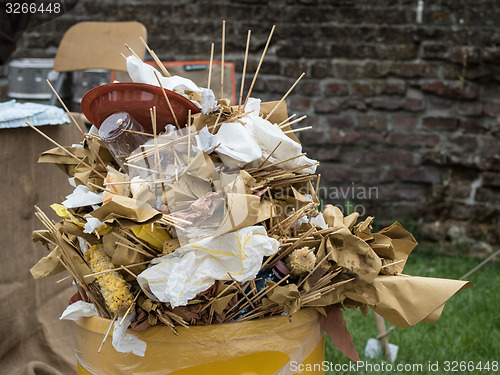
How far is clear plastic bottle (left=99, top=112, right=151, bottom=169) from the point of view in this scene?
39.4 inches

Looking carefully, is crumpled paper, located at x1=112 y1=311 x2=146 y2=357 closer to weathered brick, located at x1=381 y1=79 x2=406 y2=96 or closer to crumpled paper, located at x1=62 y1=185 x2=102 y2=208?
crumpled paper, located at x1=62 y1=185 x2=102 y2=208

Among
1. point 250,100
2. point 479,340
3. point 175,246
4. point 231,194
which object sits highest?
point 250,100

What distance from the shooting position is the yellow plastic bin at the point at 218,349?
0.95 meters

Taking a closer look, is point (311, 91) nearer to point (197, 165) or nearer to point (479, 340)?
point (479, 340)

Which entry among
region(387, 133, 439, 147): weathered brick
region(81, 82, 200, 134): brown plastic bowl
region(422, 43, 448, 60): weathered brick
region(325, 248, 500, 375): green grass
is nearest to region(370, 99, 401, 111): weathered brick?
region(387, 133, 439, 147): weathered brick

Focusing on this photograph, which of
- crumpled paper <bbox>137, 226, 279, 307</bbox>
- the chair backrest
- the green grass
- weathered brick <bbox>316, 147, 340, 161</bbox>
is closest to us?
crumpled paper <bbox>137, 226, 279, 307</bbox>

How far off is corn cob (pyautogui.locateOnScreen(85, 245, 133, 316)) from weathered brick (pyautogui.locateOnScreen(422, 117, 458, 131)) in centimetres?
240

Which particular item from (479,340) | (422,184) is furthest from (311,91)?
(479,340)

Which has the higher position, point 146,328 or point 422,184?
point 146,328

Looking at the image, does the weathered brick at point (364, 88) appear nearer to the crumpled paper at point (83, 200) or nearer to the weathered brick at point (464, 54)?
the weathered brick at point (464, 54)

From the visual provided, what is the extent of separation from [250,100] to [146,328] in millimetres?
504

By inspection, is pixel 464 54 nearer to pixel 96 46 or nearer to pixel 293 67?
pixel 293 67

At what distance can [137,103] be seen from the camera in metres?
1.00

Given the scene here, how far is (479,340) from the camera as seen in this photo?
77.9 inches
